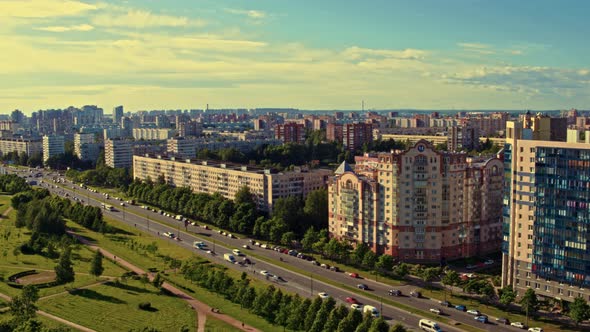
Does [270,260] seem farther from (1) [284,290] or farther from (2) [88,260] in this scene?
(2) [88,260]

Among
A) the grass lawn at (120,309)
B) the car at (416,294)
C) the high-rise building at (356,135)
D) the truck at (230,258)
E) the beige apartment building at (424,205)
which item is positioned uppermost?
the high-rise building at (356,135)

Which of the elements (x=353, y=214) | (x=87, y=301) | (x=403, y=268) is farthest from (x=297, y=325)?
(x=353, y=214)

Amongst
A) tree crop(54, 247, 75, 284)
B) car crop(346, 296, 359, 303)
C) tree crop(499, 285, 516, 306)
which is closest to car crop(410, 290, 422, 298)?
car crop(346, 296, 359, 303)

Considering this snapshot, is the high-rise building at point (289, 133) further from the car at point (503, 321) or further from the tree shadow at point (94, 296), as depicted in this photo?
the car at point (503, 321)

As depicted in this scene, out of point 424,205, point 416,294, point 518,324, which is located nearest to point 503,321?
point 518,324

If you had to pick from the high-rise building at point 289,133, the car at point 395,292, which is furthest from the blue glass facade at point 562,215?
the high-rise building at point 289,133

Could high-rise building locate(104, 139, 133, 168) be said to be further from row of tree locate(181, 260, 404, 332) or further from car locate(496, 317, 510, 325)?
car locate(496, 317, 510, 325)
